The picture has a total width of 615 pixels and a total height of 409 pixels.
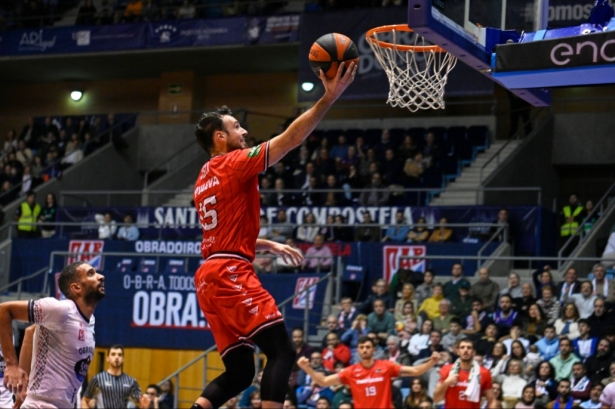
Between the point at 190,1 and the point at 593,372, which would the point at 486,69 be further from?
the point at 190,1

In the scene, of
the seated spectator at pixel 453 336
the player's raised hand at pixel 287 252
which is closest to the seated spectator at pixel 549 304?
the seated spectator at pixel 453 336

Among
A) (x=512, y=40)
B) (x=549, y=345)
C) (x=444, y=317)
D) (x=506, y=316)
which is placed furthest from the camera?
(x=444, y=317)

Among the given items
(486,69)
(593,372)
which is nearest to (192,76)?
(593,372)

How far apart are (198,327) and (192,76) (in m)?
12.4

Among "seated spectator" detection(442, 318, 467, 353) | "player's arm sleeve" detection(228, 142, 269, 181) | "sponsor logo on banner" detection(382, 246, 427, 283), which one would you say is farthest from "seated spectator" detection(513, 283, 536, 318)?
"player's arm sleeve" detection(228, 142, 269, 181)

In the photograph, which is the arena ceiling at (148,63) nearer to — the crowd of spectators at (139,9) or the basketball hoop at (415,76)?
the crowd of spectators at (139,9)

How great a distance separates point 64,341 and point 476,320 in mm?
9644

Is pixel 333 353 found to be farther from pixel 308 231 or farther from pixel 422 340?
pixel 308 231

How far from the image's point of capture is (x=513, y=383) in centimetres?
1417

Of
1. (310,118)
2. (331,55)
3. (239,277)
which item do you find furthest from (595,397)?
(310,118)

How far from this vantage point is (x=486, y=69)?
27.3 ft

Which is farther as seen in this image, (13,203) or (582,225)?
(13,203)

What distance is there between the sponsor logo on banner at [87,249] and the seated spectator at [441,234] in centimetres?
689

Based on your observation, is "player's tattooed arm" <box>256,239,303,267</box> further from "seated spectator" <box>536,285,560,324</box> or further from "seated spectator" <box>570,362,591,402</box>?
"seated spectator" <box>536,285,560,324</box>
